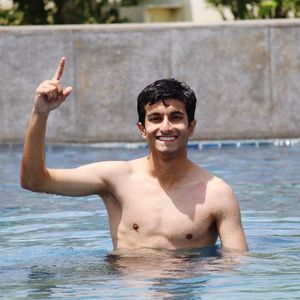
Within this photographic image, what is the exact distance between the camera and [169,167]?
22.9 ft

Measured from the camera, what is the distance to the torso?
22.9 feet

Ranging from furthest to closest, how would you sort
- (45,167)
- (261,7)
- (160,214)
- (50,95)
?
(261,7), (160,214), (45,167), (50,95)

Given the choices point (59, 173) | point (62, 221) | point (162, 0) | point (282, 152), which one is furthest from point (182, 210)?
point (162, 0)

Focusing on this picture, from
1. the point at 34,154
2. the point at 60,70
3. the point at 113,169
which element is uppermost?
the point at 60,70

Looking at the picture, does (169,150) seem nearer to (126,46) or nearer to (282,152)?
(282,152)

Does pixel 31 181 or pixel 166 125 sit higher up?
pixel 166 125

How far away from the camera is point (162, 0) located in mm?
30375

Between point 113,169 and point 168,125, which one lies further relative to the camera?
point 113,169

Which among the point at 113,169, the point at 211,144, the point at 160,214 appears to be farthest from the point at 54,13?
the point at 160,214

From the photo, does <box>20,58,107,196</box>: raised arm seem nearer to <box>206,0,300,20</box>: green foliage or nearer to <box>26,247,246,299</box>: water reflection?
<box>26,247,246,299</box>: water reflection

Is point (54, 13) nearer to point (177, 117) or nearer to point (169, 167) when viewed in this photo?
point (169, 167)

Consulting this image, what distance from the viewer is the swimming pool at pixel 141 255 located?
20.6 ft

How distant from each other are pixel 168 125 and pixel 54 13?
46.9 ft

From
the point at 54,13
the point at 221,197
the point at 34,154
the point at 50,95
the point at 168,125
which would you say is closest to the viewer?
the point at 50,95
